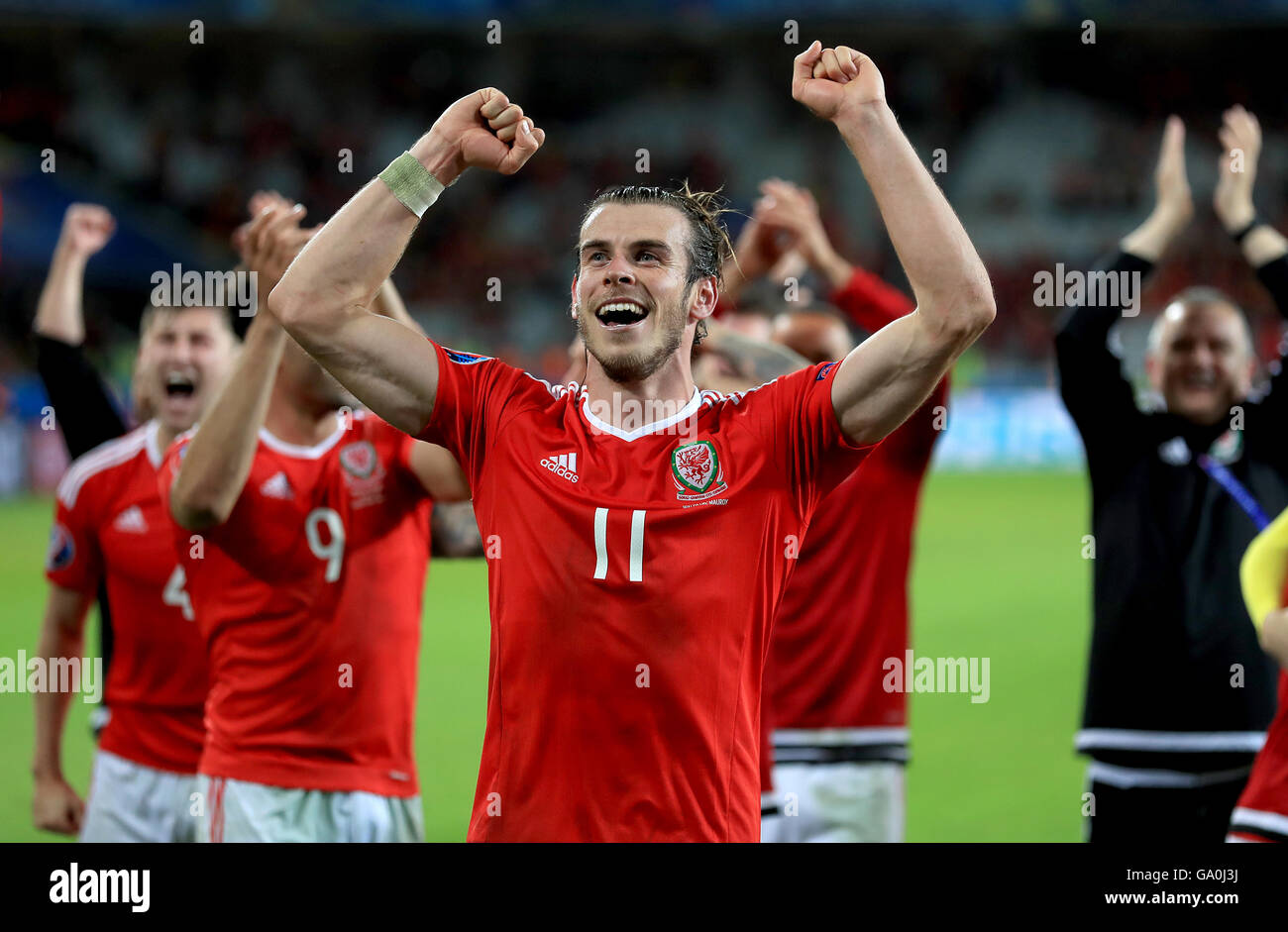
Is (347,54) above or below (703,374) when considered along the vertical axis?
above

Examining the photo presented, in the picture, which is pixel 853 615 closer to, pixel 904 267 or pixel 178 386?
pixel 904 267

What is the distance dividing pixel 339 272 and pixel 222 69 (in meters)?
30.4

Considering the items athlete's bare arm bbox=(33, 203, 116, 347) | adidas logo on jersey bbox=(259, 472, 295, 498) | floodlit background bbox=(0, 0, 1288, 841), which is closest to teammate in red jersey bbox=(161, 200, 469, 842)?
adidas logo on jersey bbox=(259, 472, 295, 498)

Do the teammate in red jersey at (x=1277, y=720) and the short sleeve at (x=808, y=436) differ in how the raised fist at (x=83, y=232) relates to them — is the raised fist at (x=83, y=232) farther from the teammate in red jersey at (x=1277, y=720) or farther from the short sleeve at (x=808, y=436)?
the teammate in red jersey at (x=1277, y=720)

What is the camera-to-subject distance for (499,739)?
9.62 ft

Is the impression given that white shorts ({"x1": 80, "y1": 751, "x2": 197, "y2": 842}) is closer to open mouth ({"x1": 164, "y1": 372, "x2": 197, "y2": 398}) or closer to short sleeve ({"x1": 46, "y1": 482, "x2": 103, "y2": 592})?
short sleeve ({"x1": 46, "y1": 482, "x2": 103, "y2": 592})

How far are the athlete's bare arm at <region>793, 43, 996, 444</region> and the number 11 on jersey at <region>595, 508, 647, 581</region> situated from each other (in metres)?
0.50

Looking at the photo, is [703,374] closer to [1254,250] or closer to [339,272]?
[1254,250]

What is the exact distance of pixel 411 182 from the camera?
293 centimetres

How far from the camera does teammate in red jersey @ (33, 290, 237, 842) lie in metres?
4.48

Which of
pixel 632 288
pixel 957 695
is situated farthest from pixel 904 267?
pixel 957 695

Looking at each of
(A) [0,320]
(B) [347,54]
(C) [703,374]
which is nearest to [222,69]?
(B) [347,54]

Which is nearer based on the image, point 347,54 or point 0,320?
point 0,320

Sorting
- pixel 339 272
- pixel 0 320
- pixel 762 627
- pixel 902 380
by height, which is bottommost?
pixel 762 627
